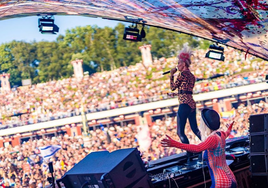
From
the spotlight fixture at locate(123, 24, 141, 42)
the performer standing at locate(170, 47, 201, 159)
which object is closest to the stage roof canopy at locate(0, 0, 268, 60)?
the performer standing at locate(170, 47, 201, 159)

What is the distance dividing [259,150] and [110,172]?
179cm

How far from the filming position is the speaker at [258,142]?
3810 millimetres

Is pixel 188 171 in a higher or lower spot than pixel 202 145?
lower

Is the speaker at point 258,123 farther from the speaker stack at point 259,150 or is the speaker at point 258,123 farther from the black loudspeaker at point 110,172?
the black loudspeaker at point 110,172

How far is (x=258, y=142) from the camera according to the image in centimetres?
386

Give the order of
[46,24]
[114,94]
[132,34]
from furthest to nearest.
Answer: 1. [114,94]
2. [132,34]
3. [46,24]

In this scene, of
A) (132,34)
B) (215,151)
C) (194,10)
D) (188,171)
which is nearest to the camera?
(215,151)

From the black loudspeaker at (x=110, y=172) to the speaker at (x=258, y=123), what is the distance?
1.42 metres

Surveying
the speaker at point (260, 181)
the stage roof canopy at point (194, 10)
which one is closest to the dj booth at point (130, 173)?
the speaker at point (260, 181)

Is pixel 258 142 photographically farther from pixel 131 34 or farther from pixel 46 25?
pixel 46 25

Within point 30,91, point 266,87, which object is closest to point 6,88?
point 30,91

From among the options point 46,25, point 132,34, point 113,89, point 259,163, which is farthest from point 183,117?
point 113,89

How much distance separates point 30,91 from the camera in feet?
86.0

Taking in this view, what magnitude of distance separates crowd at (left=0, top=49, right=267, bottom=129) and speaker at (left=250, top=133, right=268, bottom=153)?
1622 centimetres
